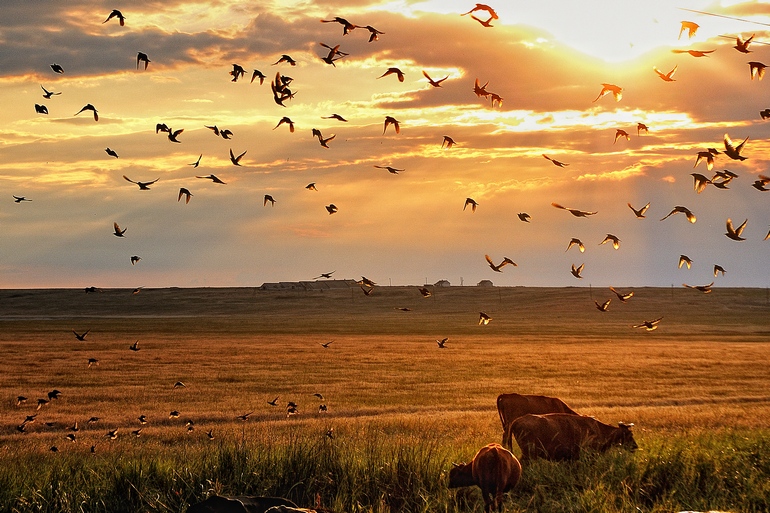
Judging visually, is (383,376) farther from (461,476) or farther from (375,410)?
(461,476)

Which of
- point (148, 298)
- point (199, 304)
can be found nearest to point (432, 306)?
point (199, 304)

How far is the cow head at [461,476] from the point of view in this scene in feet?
32.2

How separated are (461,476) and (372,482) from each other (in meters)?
1.45

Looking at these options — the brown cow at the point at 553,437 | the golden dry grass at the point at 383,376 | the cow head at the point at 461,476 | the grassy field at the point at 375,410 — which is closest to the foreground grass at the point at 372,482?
the grassy field at the point at 375,410

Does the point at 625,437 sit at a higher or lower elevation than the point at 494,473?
lower

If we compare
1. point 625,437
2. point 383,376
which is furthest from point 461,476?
point 383,376

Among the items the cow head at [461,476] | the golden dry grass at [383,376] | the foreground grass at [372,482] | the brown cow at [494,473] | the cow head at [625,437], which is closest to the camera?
the brown cow at [494,473]

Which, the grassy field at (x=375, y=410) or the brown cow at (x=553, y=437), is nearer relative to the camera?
the grassy field at (x=375, y=410)

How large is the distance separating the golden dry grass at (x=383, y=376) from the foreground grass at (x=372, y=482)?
4886 millimetres

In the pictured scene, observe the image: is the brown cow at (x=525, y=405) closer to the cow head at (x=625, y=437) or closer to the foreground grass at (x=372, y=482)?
the cow head at (x=625, y=437)

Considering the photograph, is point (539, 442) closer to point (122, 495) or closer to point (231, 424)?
point (122, 495)

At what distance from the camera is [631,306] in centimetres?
13400

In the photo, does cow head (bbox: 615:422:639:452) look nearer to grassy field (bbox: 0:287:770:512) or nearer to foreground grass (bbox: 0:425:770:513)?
grassy field (bbox: 0:287:770:512)

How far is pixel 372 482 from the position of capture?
10711mm
